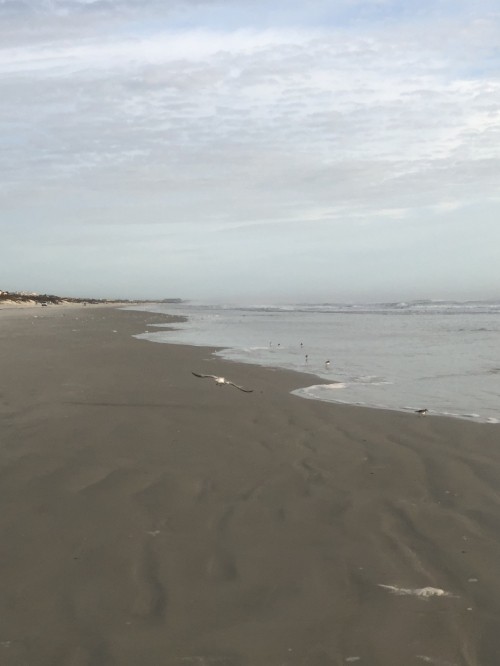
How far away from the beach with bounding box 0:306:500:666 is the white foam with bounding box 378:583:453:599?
0.4 inches

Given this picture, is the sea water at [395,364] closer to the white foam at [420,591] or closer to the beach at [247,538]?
the beach at [247,538]

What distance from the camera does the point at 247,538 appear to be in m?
3.79

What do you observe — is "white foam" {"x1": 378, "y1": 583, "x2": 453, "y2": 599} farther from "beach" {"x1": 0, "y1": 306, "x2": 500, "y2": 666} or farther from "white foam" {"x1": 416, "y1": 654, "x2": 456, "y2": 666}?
"white foam" {"x1": 416, "y1": 654, "x2": 456, "y2": 666}

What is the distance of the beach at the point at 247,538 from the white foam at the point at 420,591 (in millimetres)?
10

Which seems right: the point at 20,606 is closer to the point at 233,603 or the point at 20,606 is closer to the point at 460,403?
the point at 233,603

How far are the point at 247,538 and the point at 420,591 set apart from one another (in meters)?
1.08

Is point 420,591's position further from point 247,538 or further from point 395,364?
point 395,364

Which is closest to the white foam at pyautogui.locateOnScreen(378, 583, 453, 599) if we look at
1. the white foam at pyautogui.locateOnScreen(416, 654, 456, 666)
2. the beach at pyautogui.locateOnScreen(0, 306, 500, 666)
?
the beach at pyautogui.locateOnScreen(0, 306, 500, 666)

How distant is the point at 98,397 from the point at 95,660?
18.6ft

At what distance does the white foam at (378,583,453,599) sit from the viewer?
312cm

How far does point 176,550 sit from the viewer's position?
3.61 meters

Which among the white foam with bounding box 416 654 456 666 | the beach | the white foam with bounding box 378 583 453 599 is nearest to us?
the white foam with bounding box 416 654 456 666

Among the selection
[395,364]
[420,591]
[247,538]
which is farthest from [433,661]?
[395,364]

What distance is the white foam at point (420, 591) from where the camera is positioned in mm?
3123
